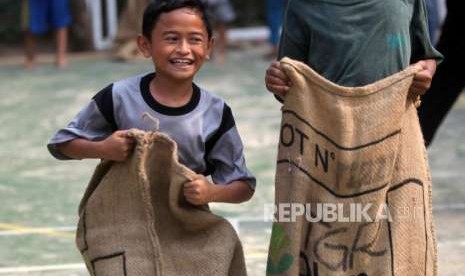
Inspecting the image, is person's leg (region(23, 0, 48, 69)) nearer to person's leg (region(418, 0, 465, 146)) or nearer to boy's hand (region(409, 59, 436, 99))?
person's leg (region(418, 0, 465, 146))

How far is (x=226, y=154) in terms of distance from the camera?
3.47 m

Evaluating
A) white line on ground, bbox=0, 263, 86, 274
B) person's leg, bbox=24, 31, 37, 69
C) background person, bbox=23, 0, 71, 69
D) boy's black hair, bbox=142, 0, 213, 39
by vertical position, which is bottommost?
person's leg, bbox=24, 31, 37, 69

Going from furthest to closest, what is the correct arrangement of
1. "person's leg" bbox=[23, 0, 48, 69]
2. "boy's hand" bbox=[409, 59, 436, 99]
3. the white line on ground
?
1. "person's leg" bbox=[23, 0, 48, 69]
2. the white line on ground
3. "boy's hand" bbox=[409, 59, 436, 99]

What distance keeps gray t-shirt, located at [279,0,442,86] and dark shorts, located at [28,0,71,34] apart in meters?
8.38

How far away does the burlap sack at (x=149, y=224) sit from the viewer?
3.30m

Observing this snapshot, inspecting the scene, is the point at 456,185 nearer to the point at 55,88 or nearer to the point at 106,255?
the point at 106,255

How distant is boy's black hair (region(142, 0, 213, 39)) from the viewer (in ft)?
11.1

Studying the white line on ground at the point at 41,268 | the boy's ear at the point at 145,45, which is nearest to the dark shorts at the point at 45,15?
the white line on ground at the point at 41,268

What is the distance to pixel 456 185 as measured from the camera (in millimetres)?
6254

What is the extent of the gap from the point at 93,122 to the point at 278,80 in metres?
0.61

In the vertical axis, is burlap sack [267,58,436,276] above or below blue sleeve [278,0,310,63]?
below

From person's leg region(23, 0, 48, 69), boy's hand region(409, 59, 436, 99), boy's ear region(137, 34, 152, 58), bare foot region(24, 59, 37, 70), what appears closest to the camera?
boy's hand region(409, 59, 436, 99)

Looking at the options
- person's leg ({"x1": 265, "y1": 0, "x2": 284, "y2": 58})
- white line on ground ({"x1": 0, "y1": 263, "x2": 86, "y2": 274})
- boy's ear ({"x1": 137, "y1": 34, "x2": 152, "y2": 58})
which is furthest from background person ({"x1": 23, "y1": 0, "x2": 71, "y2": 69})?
boy's ear ({"x1": 137, "y1": 34, "x2": 152, "y2": 58})

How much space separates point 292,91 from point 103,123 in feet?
2.02
